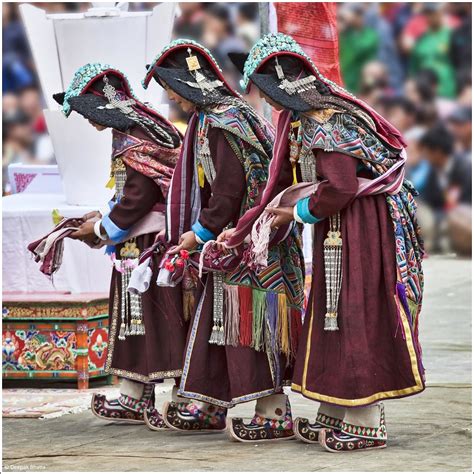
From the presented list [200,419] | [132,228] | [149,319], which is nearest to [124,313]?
[149,319]

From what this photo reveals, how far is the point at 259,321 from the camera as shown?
6.37 m

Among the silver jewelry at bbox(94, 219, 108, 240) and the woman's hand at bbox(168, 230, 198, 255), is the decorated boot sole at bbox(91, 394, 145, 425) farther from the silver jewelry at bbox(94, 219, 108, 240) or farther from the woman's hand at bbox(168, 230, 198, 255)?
the woman's hand at bbox(168, 230, 198, 255)

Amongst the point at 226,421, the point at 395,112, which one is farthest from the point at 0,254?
the point at 395,112

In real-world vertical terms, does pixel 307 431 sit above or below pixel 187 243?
below

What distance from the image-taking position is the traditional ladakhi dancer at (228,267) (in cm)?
636

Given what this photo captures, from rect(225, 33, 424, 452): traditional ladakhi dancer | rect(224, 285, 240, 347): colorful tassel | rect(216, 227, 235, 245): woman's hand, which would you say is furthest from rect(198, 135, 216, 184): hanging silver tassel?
rect(224, 285, 240, 347): colorful tassel

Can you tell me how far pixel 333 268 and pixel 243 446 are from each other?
0.98 m

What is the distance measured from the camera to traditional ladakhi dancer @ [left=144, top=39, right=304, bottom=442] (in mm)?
6363

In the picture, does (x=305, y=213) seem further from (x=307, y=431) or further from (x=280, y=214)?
(x=307, y=431)

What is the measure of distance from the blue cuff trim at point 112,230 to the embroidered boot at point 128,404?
78 cm

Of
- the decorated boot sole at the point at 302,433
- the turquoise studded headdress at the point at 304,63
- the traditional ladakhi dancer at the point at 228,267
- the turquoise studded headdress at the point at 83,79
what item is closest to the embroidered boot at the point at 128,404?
the traditional ladakhi dancer at the point at 228,267

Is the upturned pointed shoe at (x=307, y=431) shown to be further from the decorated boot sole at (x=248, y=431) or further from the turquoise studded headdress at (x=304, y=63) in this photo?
the turquoise studded headdress at (x=304, y=63)

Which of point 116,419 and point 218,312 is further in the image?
point 116,419

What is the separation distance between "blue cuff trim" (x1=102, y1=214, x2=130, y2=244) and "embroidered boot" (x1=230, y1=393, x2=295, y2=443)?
112 centimetres
